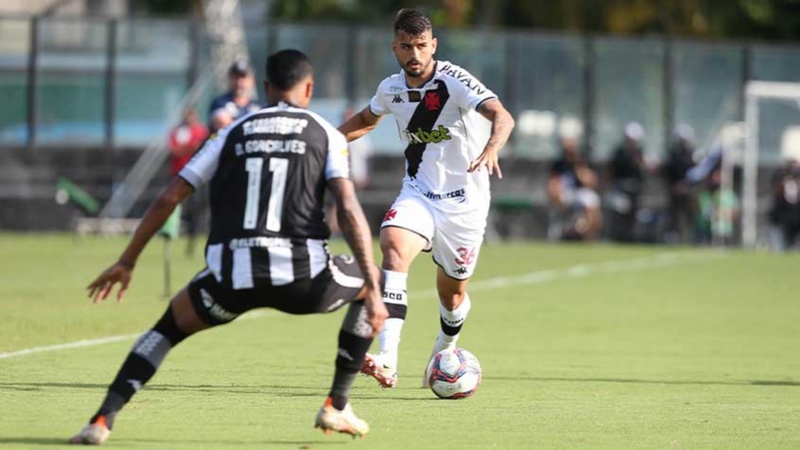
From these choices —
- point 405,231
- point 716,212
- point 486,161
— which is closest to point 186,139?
point 716,212

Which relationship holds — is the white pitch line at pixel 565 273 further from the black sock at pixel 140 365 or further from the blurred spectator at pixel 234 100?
the black sock at pixel 140 365

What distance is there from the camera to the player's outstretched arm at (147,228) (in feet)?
26.0

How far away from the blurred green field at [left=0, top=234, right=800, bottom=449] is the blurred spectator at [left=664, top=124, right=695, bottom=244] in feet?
36.4

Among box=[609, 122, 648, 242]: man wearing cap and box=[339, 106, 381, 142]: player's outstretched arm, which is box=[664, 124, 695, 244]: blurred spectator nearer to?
box=[609, 122, 648, 242]: man wearing cap

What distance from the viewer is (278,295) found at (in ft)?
26.3

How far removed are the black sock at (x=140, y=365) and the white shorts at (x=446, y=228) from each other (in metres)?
2.95

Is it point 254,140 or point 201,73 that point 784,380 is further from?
point 201,73

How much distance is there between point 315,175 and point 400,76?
3240mm

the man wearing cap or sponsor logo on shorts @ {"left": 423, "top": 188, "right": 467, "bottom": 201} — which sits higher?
sponsor logo on shorts @ {"left": 423, "top": 188, "right": 467, "bottom": 201}

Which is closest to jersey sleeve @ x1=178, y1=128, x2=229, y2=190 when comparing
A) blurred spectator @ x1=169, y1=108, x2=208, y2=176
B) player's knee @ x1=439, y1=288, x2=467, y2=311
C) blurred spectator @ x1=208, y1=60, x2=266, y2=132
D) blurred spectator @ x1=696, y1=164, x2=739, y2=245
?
player's knee @ x1=439, y1=288, x2=467, y2=311

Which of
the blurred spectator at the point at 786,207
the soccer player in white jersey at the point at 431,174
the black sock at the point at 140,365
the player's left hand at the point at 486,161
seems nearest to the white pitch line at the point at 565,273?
the blurred spectator at the point at 786,207

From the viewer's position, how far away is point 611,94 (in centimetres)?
3691

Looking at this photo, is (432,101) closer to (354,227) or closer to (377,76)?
(354,227)

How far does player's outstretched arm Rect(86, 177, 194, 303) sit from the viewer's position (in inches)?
312
